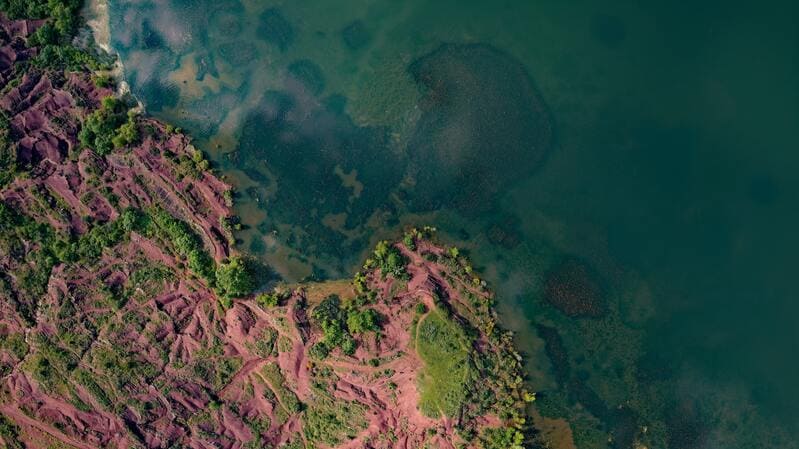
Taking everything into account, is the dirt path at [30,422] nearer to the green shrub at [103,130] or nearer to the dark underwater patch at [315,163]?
the green shrub at [103,130]

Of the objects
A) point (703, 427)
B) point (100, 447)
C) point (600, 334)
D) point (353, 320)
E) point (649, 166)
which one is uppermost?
point (649, 166)

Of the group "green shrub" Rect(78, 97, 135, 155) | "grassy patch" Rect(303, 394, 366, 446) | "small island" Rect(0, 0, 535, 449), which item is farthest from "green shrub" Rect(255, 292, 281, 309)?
"green shrub" Rect(78, 97, 135, 155)

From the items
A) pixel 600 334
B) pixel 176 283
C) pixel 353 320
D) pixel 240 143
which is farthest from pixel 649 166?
pixel 176 283

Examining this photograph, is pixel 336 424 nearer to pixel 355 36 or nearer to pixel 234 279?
pixel 234 279

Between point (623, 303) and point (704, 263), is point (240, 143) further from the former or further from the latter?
point (704, 263)

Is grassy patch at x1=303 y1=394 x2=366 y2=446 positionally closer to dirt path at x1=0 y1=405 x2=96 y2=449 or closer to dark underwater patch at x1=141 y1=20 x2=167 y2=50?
dirt path at x1=0 y1=405 x2=96 y2=449

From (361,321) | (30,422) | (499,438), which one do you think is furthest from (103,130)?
(499,438)
